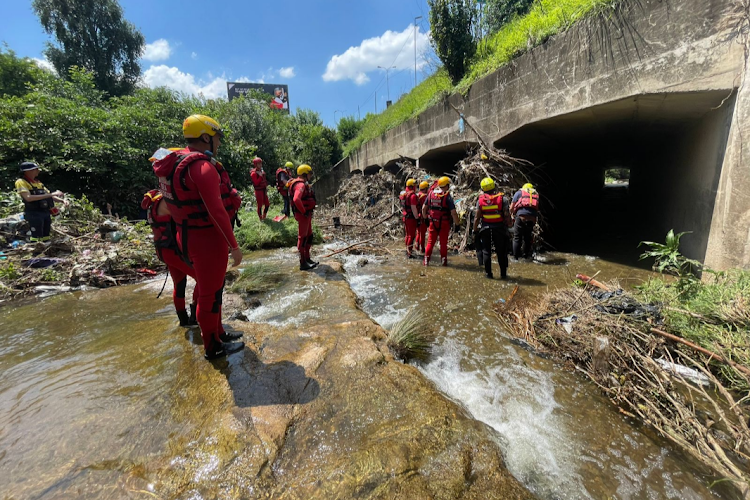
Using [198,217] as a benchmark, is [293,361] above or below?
below

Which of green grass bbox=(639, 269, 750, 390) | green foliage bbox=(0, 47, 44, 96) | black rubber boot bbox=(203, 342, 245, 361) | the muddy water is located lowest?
the muddy water

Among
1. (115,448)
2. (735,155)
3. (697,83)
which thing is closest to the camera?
(115,448)

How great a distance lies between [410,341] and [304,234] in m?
3.39

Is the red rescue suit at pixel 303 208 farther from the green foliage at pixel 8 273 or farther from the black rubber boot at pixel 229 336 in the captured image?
the green foliage at pixel 8 273

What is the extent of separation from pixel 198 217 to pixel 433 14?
10.1 m

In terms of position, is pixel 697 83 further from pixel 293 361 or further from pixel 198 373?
pixel 198 373

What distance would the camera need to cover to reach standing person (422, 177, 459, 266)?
6.50 meters

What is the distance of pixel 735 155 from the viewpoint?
3990 mm

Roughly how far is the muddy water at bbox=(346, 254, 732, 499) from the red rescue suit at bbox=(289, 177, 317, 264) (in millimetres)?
1847

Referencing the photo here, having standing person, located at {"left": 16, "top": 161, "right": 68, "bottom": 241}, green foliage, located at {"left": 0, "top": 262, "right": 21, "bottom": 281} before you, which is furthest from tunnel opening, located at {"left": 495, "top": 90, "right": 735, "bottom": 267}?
green foliage, located at {"left": 0, "top": 262, "right": 21, "bottom": 281}

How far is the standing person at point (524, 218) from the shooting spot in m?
6.79

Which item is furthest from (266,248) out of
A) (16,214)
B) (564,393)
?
(564,393)

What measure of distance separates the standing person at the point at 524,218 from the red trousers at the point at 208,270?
622cm

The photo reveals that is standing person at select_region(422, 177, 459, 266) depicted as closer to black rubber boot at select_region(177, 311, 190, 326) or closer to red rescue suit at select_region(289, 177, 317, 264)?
red rescue suit at select_region(289, 177, 317, 264)
